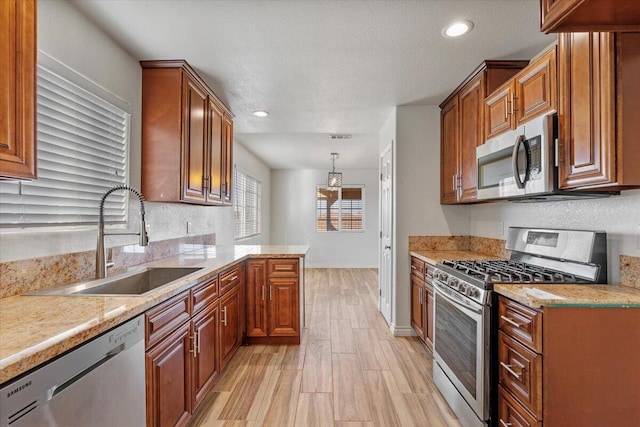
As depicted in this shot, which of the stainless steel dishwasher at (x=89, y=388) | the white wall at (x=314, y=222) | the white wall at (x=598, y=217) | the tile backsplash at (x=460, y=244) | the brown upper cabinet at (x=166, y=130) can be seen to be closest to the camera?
the stainless steel dishwasher at (x=89, y=388)

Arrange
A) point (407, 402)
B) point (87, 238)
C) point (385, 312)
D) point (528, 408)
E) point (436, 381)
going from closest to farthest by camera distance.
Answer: point (528, 408) → point (87, 238) → point (407, 402) → point (436, 381) → point (385, 312)

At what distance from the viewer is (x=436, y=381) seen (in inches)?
98.0

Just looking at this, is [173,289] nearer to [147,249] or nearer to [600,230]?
[147,249]

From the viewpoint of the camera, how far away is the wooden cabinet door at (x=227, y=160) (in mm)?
3465

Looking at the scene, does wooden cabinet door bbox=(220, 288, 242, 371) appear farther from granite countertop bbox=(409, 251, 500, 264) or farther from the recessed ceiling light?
the recessed ceiling light

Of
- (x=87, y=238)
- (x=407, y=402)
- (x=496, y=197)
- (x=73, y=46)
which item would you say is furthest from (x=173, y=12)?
(x=407, y=402)

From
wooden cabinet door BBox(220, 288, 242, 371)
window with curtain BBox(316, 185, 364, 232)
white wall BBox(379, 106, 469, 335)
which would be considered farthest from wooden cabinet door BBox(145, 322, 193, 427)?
window with curtain BBox(316, 185, 364, 232)

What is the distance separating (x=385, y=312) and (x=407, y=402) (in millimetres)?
1766

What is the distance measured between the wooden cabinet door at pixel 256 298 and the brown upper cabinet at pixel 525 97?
2.32 metres

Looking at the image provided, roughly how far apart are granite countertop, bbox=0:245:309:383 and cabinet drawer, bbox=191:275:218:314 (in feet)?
0.87

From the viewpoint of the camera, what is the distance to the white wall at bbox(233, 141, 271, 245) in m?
5.53

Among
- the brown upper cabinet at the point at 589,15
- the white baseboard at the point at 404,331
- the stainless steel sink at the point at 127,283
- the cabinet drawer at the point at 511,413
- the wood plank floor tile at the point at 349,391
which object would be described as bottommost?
the wood plank floor tile at the point at 349,391

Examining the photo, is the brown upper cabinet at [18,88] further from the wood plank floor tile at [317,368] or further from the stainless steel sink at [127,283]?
the wood plank floor tile at [317,368]

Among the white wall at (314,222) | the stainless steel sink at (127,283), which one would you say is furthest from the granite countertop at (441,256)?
the white wall at (314,222)
